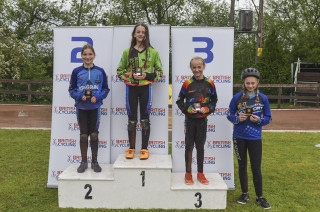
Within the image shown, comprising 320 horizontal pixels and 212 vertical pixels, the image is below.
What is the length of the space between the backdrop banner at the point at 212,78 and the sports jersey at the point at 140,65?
17.8 inches

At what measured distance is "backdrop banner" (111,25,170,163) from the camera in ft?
14.4

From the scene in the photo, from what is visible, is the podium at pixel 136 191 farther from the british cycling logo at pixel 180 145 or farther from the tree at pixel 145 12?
the tree at pixel 145 12

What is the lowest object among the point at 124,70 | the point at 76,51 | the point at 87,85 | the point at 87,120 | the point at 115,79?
the point at 87,120

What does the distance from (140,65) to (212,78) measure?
3.56 feet

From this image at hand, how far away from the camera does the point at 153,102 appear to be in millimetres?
4398

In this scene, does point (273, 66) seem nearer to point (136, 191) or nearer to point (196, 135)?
point (196, 135)

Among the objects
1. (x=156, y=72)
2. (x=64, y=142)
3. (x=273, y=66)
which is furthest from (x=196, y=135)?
Answer: (x=273, y=66)

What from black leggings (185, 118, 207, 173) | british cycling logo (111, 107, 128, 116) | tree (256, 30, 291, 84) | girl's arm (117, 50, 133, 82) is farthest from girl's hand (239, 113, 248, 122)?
tree (256, 30, 291, 84)

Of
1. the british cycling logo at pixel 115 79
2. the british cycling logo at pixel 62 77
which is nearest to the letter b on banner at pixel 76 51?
the british cycling logo at pixel 62 77

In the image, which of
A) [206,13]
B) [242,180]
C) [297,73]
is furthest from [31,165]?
[206,13]

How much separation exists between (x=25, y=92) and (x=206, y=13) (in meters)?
16.6

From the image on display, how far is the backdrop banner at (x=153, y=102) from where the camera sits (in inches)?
173

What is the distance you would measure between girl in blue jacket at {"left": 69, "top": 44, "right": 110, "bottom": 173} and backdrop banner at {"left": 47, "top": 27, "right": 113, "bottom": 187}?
457 millimetres

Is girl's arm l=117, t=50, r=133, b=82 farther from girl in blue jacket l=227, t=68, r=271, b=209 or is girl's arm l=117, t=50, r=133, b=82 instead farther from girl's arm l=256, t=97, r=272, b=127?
girl's arm l=256, t=97, r=272, b=127
